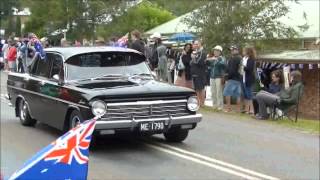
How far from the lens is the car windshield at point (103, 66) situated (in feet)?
34.5

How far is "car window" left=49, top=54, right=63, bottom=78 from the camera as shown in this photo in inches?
429

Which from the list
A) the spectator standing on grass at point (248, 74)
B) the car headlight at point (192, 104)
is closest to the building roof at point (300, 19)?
the spectator standing on grass at point (248, 74)

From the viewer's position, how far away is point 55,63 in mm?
11188

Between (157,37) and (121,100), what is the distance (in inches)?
377

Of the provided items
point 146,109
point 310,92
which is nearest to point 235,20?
point 310,92

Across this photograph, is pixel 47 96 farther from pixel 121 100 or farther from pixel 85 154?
pixel 85 154

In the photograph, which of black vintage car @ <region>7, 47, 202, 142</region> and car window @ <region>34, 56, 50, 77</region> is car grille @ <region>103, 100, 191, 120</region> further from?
car window @ <region>34, 56, 50, 77</region>

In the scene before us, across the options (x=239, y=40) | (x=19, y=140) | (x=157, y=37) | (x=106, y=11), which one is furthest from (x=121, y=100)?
(x=106, y=11)

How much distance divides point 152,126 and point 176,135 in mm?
1223

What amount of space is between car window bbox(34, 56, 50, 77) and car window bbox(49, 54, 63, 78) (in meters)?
0.18

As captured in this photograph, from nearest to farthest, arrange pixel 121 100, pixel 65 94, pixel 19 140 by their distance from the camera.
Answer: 1. pixel 121 100
2. pixel 65 94
3. pixel 19 140

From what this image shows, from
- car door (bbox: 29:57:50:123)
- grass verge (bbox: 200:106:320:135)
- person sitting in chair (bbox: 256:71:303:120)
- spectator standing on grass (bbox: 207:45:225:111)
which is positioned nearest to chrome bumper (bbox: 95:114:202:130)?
car door (bbox: 29:57:50:123)

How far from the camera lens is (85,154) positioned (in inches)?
106

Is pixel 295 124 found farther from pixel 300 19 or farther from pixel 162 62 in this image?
pixel 300 19
